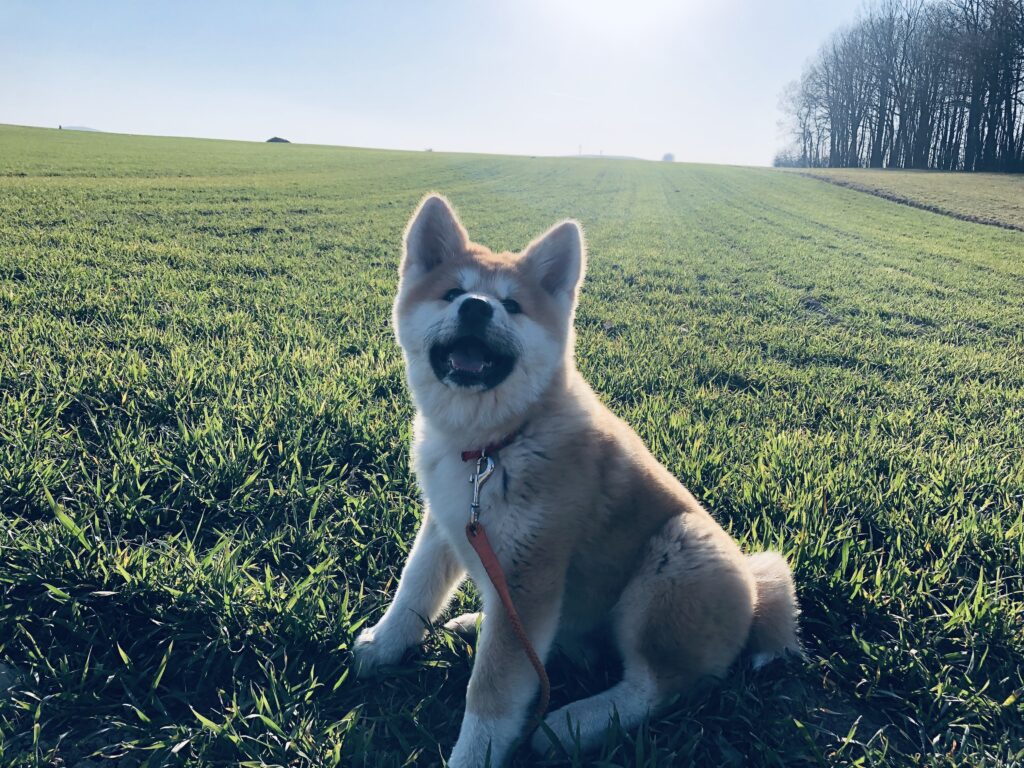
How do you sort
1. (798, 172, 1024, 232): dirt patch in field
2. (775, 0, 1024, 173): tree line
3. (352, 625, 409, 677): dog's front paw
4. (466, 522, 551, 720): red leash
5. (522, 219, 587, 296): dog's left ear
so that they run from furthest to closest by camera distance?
(775, 0, 1024, 173): tree line
(798, 172, 1024, 232): dirt patch in field
(522, 219, 587, 296): dog's left ear
(352, 625, 409, 677): dog's front paw
(466, 522, 551, 720): red leash

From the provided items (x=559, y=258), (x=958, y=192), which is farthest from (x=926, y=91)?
(x=559, y=258)

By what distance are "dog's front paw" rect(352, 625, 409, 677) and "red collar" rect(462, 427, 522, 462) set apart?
754 millimetres

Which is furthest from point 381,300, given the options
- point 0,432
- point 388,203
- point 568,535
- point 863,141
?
point 863,141

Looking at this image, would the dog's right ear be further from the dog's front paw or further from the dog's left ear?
the dog's front paw

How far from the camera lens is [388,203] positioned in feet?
63.4

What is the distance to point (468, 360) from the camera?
7.79 feet

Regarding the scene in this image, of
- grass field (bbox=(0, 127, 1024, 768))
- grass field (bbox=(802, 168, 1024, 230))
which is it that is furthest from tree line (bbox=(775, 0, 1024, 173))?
grass field (bbox=(0, 127, 1024, 768))

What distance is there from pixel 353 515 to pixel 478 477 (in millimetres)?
998

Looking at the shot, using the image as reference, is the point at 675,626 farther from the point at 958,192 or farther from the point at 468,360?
the point at 958,192

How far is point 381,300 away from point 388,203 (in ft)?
43.6

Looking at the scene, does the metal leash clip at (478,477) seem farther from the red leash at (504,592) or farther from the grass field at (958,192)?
the grass field at (958,192)

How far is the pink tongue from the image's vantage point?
233cm

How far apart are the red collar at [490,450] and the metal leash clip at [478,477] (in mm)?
27

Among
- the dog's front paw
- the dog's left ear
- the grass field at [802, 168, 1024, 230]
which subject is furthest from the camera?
the grass field at [802, 168, 1024, 230]
